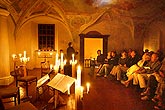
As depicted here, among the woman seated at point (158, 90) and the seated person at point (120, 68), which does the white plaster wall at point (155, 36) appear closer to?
the seated person at point (120, 68)

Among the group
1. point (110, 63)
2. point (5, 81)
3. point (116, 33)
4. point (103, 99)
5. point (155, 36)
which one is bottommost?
point (103, 99)

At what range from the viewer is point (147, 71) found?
6.14m

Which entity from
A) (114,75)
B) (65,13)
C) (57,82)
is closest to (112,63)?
(114,75)

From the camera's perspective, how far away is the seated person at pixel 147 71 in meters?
5.88

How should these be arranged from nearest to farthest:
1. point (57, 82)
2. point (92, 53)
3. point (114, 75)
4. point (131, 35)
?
point (57, 82), point (114, 75), point (131, 35), point (92, 53)

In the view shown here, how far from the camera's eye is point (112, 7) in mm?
9625

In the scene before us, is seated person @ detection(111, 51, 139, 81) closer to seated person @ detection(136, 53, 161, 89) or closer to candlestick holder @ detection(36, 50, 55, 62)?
seated person @ detection(136, 53, 161, 89)

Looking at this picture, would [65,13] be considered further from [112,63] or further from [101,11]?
[112,63]

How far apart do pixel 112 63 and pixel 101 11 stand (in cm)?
319

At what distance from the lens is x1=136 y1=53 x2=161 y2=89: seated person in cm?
588

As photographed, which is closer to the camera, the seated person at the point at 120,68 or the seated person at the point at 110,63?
the seated person at the point at 120,68

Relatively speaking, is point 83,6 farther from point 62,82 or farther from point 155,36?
point 62,82

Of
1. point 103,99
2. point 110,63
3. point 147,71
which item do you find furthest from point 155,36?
point 103,99

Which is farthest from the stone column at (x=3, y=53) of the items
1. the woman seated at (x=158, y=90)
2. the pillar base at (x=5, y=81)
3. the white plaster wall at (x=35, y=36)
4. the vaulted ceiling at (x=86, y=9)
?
the woman seated at (x=158, y=90)
